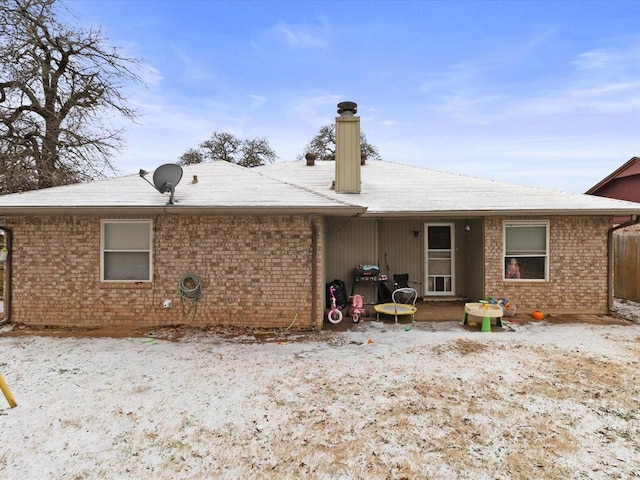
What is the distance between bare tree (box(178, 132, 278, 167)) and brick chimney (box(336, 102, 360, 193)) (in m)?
23.4

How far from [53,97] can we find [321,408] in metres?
18.0

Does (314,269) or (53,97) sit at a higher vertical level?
(53,97)

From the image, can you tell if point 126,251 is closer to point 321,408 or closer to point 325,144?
point 321,408

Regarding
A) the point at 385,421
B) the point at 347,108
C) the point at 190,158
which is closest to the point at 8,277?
the point at 385,421

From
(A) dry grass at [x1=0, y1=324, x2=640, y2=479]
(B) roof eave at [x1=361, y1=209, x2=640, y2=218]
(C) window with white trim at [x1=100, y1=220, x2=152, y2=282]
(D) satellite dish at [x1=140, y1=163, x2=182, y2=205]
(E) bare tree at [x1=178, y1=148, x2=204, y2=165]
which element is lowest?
(A) dry grass at [x1=0, y1=324, x2=640, y2=479]

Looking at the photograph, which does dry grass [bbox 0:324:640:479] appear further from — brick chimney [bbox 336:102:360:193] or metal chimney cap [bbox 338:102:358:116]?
metal chimney cap [bbox 338:102:358:116]

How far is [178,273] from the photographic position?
6.51m

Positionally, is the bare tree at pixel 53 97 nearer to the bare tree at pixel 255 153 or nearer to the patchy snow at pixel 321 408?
the patchy snow at pixel 321 408

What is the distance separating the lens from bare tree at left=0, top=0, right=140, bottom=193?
12.8 meters

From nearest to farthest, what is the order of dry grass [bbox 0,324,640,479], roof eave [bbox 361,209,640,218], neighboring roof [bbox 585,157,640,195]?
dry grass [bbox 0,324,640,479] → roof eave [bbox 361,209,640,218] → neighboring roof [bbox 585,157,640,195]

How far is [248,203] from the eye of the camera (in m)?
6.14

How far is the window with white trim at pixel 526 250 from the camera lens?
25.0 feet

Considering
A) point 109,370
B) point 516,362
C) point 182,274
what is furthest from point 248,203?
point 516,362

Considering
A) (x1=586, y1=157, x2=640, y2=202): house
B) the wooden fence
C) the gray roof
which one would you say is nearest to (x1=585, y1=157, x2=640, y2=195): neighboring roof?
(x1=586, y1=157, x2=640, y2=202): house
